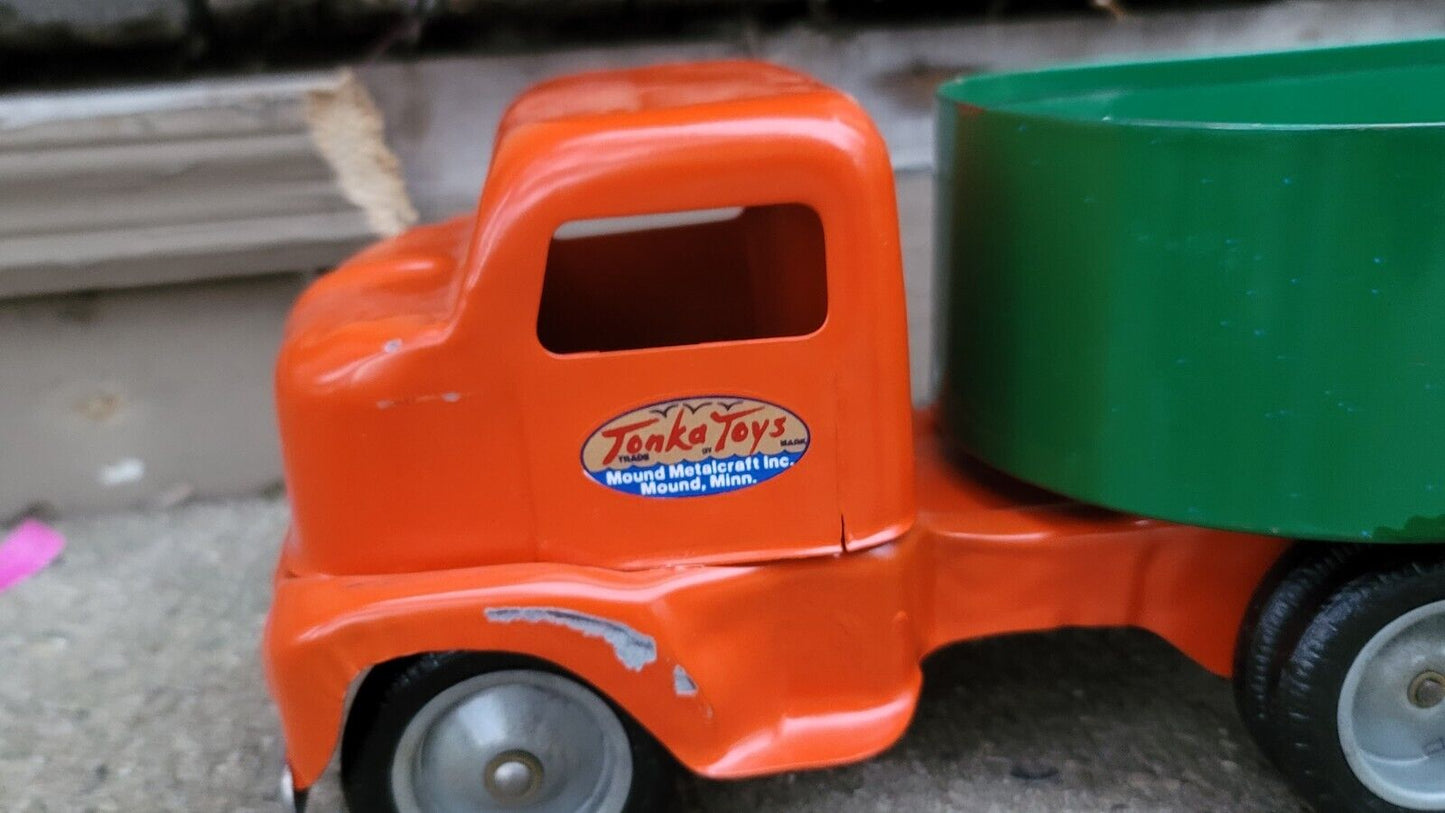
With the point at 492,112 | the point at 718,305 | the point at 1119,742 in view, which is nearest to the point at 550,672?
the point at 718,305

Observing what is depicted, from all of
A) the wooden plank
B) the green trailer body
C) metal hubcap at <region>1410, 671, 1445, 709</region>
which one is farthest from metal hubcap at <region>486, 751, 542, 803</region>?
the wooden plank

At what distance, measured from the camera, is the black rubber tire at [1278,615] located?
77 centimetres

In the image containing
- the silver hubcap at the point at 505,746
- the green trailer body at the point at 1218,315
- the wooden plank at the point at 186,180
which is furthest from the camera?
the wooden plank at the point at 186,180

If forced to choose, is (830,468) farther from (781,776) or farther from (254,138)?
(254,138)

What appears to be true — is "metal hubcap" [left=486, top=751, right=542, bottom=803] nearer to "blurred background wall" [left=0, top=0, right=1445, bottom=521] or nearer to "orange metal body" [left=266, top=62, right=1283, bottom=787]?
"orange metal body" [left=266, top=62, right=1283, bottom=787]

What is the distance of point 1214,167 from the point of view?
0.68 m

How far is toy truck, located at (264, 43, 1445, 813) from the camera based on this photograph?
69cm

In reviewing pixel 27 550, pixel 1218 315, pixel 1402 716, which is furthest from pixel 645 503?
pixel 27 550

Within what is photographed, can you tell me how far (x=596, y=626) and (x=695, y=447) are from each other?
0.14m

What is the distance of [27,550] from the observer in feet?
4.30

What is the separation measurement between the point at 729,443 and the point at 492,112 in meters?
0.74

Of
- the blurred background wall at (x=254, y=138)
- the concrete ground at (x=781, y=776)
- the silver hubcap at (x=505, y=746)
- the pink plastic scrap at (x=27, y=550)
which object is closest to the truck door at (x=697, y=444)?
the silver hubcap at (x=505, y=746)

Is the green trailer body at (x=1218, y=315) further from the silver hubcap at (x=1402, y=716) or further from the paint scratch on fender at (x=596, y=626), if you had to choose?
the paint scratch on fender at (x=596, y=626)

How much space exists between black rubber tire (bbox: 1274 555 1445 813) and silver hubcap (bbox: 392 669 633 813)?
0.47m
